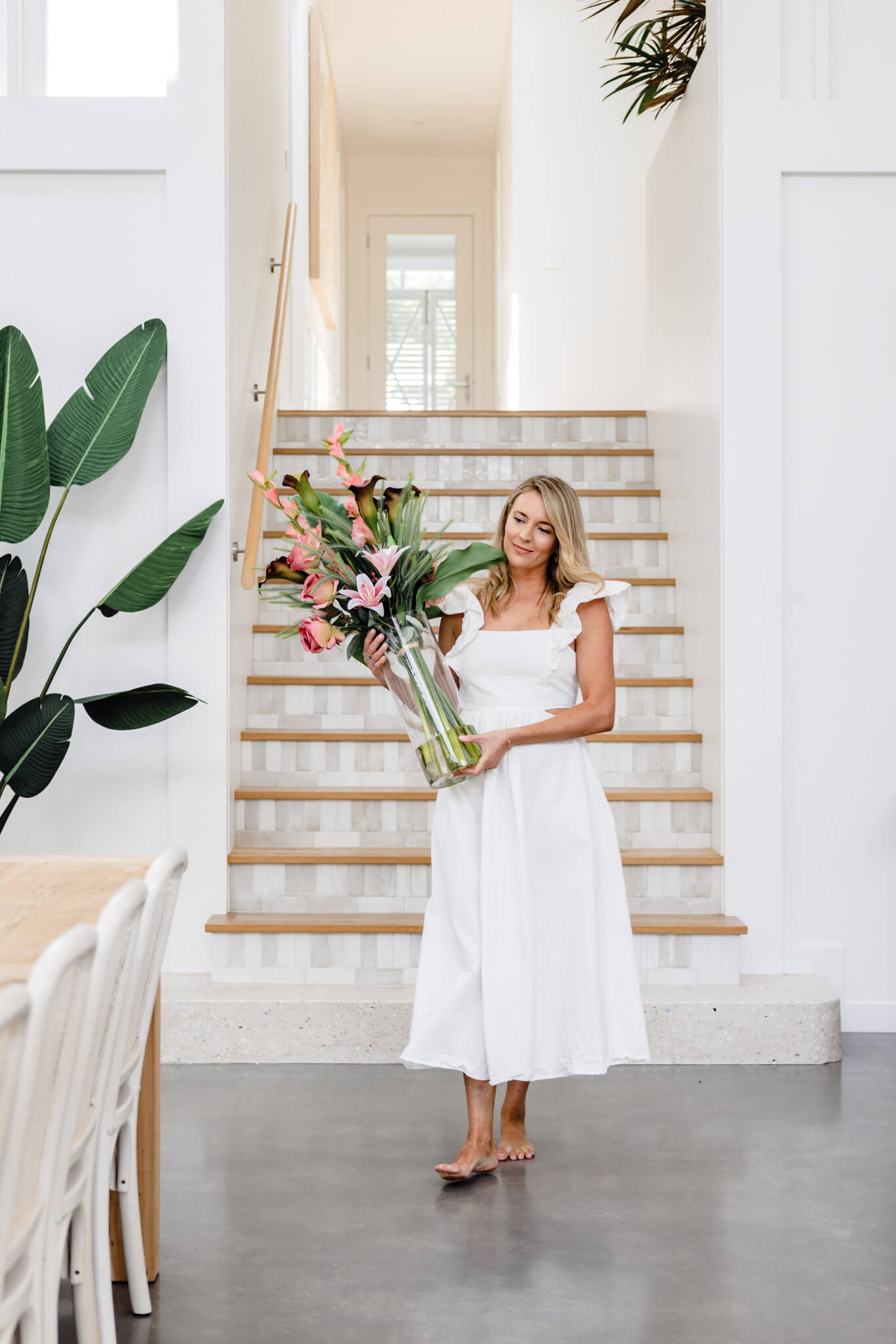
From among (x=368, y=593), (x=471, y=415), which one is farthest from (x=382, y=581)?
(x=471, y=415)

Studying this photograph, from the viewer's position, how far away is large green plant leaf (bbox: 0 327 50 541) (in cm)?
311

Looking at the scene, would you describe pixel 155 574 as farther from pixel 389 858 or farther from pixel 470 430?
pixel 470 430

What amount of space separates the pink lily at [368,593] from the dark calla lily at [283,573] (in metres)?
0.09

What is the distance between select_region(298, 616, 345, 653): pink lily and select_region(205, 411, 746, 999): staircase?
64 centimetres

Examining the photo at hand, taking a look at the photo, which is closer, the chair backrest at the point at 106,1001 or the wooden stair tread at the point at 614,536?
the chair backrest at the point at 106,1001

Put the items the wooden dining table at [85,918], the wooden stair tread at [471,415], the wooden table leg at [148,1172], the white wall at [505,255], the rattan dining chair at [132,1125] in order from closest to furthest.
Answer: the wooden dining table at [85,918] → the rattan dining chair at [132,1125] → the wooden table leg at [148,1172] → the wooden stair tread at [471,415] → the white wall at [505,255]

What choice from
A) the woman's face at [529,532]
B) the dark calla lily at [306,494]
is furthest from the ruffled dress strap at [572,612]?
the dark calla lily at [306,494]

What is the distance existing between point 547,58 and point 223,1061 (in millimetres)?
6769

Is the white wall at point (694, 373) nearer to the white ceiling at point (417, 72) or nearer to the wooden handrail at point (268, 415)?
the wooden handrail at point (268, 415)

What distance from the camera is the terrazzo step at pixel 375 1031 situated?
324 centimetres

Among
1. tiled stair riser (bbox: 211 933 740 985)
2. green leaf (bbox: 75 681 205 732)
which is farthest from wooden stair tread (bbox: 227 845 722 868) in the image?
green leaf (bbox: 75 681 205 732)

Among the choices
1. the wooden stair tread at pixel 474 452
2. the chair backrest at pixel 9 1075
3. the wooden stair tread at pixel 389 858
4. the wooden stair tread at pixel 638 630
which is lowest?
the wooden stair tread at pixel 389 858

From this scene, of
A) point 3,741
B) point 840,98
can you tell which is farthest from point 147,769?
point 840,98

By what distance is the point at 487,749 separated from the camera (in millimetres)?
2412
